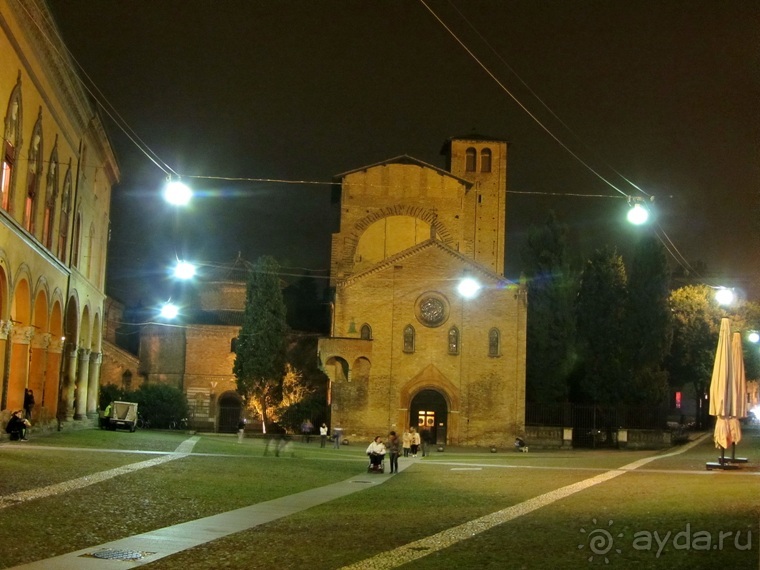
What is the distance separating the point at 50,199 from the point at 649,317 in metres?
36.5

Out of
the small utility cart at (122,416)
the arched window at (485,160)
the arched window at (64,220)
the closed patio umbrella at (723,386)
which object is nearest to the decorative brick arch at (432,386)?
the small utility cart at (122,416)

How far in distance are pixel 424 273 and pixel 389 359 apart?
5094 mm

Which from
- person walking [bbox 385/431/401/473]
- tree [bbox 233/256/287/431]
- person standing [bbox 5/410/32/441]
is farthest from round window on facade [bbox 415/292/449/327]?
person standing [bbox 5/410/32/441]

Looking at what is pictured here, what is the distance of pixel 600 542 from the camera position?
37.7 ft

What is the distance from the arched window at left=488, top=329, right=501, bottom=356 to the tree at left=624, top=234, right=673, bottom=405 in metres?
9.09

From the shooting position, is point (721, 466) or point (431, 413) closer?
point (721, 466)

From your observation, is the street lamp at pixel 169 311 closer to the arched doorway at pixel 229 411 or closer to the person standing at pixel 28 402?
the arched doorway at pixel 229 411

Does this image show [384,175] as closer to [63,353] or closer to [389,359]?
[389,359]

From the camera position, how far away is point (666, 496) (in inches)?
650

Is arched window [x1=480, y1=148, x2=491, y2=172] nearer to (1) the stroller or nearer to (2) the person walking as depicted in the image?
(2) the person walking

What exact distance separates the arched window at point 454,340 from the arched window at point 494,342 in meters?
1.79

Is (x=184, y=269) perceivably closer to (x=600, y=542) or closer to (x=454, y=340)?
(x=454, y=340)

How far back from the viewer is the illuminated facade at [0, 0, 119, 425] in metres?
24.3

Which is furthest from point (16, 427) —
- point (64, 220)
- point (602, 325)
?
point (602, 325)
